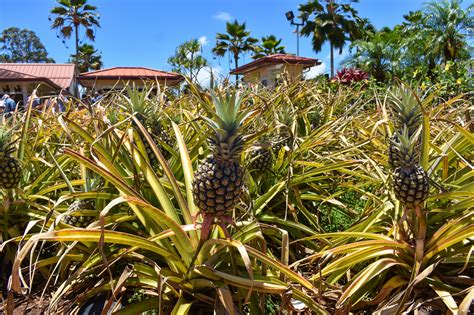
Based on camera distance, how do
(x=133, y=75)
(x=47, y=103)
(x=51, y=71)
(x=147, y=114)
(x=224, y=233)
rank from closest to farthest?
(x=224, y=233), (x=147, y=114), (x=47, y=103), (x=133, y=75), (x=51, y=71)

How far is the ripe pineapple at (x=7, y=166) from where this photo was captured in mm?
2250

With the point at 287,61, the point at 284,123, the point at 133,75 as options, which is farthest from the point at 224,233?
the point at 133,75

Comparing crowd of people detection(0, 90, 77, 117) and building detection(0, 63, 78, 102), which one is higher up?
building detection(0, 63, 78, 102)

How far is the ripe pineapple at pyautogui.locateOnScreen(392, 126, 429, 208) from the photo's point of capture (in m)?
1.69

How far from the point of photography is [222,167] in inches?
60.4

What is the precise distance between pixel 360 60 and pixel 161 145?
23571 millimetres

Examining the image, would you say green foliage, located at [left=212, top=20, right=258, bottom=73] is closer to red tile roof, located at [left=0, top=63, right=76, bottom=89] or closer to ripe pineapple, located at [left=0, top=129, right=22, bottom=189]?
red tile roof, located at [left=0, top=63, right=76, bottom=89]

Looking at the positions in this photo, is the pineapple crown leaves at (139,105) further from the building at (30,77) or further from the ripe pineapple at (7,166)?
the building at (30,77)

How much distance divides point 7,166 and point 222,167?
54.9 inches

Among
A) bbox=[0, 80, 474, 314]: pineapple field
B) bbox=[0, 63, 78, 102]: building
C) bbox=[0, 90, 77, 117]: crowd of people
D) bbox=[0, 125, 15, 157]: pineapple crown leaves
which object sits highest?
bbox=[0, 63, 78, 102]: building

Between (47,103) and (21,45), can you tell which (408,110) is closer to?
(47,103)

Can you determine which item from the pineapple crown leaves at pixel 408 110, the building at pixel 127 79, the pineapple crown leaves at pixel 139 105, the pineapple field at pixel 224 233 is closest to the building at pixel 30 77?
the building at pixel 127 79

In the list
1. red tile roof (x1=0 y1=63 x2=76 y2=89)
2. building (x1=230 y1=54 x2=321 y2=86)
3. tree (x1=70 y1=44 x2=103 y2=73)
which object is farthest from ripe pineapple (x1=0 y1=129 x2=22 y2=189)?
tree (x1=70 y1=44 x2=103 y2=73)

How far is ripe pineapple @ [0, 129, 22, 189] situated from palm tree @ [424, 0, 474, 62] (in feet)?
80.9
